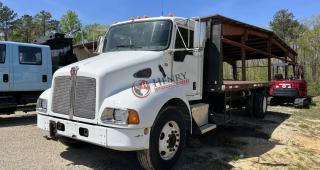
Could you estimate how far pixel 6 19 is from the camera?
179 feet

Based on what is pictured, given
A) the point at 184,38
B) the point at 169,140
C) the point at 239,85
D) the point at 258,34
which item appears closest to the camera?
the point at 169,140

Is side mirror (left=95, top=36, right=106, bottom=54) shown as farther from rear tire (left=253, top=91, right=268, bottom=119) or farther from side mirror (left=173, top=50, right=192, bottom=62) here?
rear tire (left=253, top=91, right=268, bottom=119)

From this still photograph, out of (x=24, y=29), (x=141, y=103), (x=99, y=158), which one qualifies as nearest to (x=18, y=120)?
(x=99, y=158)

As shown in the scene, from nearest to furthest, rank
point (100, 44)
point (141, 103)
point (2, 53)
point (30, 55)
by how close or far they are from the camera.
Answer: point (141, 103) < point (100, 44) < point (2, 53) < point (30, 55)

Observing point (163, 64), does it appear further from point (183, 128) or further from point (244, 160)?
point (244, 160)

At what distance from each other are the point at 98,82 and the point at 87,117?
1.82ft

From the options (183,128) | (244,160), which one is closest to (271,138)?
(244,160)

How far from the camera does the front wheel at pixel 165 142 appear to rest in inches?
196

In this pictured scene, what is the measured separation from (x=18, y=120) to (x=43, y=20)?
50478mm

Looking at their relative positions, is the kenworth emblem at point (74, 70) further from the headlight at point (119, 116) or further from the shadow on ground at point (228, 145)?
the shadow on ground at point (228, 145)

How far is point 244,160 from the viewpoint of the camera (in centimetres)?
623

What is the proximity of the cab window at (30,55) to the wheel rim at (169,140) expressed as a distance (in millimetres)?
6097

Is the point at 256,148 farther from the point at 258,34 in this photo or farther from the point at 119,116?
the point at 258,34

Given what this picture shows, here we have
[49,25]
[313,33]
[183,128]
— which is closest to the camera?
[183,128]
